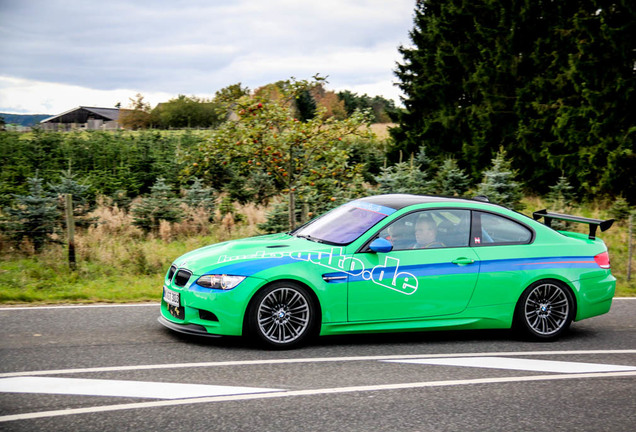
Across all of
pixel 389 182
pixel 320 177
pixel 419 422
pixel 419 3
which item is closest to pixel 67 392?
pixel 419 422

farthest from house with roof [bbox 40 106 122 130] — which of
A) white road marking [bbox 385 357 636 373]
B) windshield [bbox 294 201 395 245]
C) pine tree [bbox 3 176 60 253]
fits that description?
white road marking [bbox 385 357 636 373]

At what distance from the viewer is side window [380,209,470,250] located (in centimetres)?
689

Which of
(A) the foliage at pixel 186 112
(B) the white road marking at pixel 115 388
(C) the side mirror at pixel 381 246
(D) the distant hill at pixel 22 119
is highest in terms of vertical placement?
(A) the foliage at pixel 186 112

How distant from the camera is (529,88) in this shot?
25844 mm

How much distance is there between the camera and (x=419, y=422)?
4.57 meters

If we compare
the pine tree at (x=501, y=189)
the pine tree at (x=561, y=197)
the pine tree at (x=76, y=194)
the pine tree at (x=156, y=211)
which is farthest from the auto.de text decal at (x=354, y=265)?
the pine tree at (x=561, y=197)

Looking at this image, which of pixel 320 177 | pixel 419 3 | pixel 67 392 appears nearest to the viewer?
pixel 67 392

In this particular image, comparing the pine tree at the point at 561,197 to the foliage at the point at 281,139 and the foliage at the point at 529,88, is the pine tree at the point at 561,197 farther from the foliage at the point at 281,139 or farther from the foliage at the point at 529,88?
the foliage at the point at 281,139

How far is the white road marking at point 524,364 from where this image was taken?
6.09 m

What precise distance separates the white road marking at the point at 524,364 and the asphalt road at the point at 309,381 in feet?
0.06

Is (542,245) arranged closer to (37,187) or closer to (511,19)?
(37,187)

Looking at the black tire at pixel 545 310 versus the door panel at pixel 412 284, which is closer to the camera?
the door panel at pixel 412 284

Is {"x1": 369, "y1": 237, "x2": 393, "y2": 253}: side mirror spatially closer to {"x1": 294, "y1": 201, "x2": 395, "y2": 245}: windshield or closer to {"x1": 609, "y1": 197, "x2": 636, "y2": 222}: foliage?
{"x1": 294, "y1": 201, "x2": 395, "y2": 245}: windshield

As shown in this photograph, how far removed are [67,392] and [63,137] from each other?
21.8 metres
